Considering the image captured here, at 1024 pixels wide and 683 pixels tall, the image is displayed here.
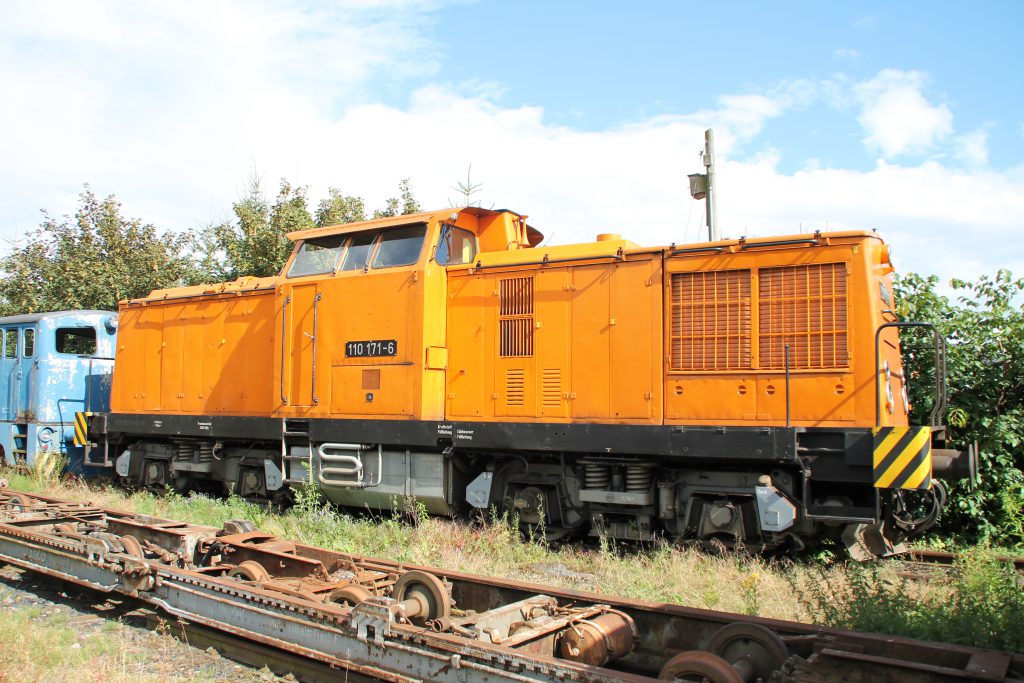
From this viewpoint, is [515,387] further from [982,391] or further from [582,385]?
[982,391]

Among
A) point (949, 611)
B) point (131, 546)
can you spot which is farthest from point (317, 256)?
point (949, 611)

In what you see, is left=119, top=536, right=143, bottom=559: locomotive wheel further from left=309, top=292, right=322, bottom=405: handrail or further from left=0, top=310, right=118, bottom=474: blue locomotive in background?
left=0, top=310, right=118, bottom=474: blue locomotive in background

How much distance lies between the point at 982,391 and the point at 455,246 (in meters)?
6.49

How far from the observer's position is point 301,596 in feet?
17.0

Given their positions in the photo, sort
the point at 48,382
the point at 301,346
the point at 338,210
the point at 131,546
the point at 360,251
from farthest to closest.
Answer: the point at 338,210 < the point at 48,382 < the point at 301,346 < the point at 360,251 < the point at 131,546

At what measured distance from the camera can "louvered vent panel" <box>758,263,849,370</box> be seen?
7195 mm

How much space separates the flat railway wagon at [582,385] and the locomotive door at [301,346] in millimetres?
23

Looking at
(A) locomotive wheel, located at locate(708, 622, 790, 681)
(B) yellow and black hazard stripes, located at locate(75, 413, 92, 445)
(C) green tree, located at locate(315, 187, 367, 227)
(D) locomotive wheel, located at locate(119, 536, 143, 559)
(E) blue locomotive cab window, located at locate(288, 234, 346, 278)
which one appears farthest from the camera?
(C) green tree, located at locate(315, 187, 367, 227)

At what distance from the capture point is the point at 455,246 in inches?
367

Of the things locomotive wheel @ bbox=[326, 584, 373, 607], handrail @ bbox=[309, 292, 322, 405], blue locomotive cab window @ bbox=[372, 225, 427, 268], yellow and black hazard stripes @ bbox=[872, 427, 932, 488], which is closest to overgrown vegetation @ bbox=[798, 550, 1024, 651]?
yellow and black hazard stripes @ bbox=[872, 427, 932, 488]

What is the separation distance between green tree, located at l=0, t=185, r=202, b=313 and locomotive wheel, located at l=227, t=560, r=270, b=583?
49.6ft

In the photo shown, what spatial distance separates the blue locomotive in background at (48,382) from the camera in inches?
531

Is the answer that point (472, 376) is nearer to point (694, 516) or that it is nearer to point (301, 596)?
point (694, 516)

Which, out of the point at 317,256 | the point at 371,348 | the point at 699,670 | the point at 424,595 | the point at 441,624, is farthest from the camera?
the point at 317,256
